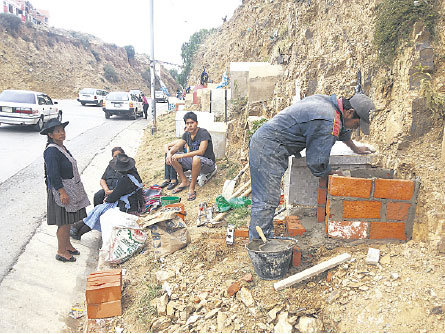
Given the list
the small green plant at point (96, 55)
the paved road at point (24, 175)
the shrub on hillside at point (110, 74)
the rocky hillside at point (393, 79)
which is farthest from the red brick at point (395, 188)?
the small green plant at point (96, 55)

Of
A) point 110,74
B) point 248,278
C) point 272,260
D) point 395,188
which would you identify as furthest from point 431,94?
point 110,74

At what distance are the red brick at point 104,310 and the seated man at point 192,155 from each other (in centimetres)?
278

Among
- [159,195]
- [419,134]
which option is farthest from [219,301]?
[159,195]

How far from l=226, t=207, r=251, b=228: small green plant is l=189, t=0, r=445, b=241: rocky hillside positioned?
1.79 metres

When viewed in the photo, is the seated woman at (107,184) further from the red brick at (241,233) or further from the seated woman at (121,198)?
the red brick at (241,233)

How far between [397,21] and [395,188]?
231cm

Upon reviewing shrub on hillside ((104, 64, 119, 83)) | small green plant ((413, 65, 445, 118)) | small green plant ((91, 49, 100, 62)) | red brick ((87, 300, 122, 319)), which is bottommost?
red brick ((87, 300, 122, 319))

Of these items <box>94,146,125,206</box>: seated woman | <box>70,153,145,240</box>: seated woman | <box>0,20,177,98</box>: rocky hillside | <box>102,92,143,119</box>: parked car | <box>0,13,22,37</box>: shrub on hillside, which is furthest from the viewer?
<box>0,13,22,37</box>: shrub on hillside

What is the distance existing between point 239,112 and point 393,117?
5610 millimetres

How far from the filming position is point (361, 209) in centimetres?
314

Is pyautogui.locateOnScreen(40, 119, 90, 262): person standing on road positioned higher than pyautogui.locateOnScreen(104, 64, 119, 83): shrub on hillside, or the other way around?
pyautogui.locateOnScreen(104, 64, 119, 83): shrub on hillside

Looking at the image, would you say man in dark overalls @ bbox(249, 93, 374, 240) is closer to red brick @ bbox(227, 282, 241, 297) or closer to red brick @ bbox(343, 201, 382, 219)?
red brick @ bbox(343, 201, 382, 219)

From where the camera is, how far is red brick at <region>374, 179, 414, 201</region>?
301 centimetres

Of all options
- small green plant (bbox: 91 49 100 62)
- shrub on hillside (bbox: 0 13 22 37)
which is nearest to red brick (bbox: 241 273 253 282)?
shrub on hillside (bbox: 0 13 22 37)
